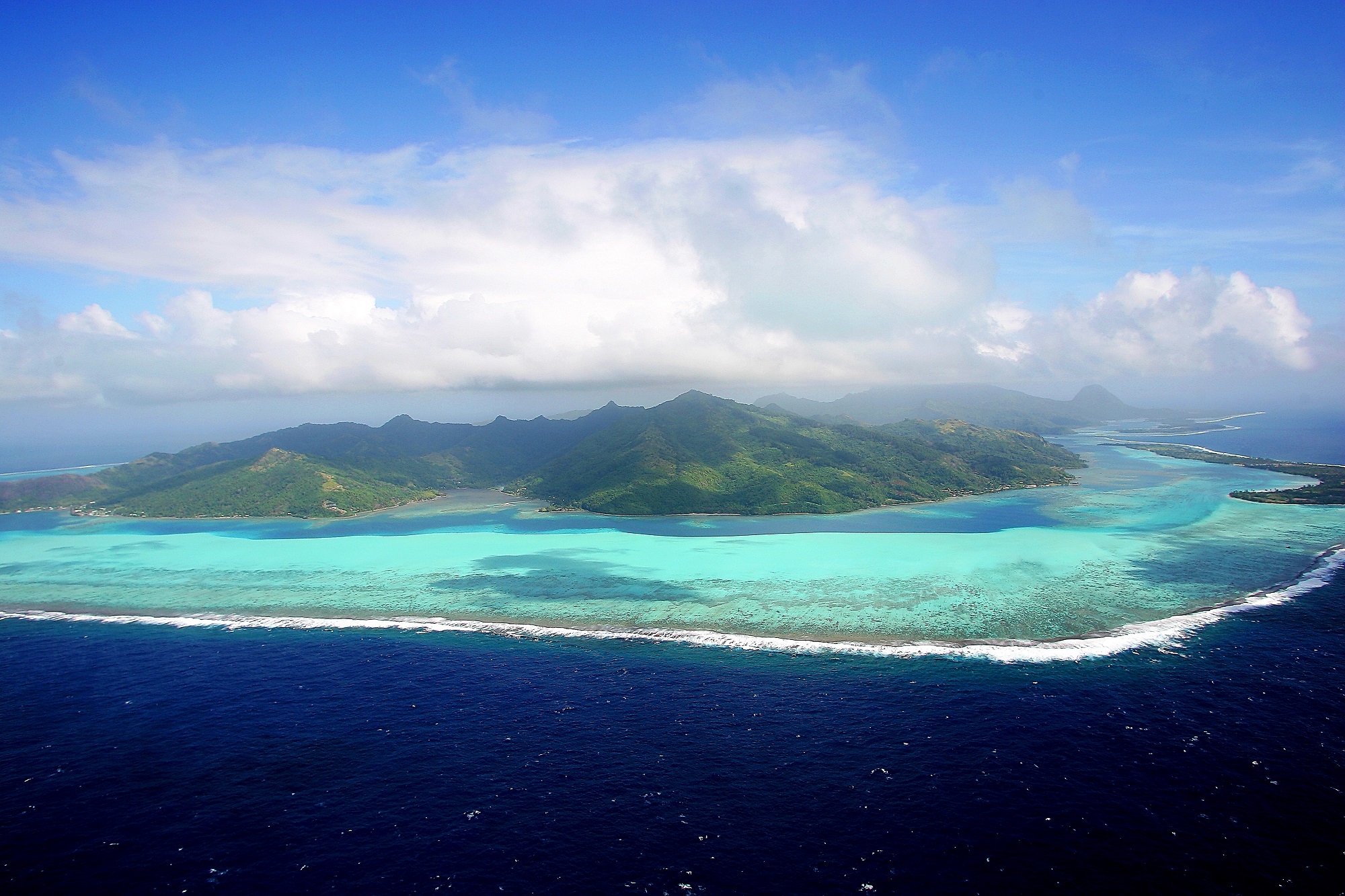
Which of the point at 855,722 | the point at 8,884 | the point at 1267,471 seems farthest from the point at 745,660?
the point at 1267,471

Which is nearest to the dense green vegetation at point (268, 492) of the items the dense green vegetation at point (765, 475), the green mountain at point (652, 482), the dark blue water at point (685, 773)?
the green mountain at point (652, 482)

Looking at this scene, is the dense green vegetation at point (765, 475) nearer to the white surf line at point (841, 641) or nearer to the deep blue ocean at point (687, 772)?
the white surf line at point (841, 641)

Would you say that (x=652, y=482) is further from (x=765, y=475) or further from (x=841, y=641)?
(x=841, y=641)

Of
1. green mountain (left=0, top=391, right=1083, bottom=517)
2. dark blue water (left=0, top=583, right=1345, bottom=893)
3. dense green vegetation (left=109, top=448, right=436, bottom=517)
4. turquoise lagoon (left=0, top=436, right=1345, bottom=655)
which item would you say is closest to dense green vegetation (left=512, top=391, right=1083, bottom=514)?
green mountain (left=0, top=391, right=1083, bottom=517)

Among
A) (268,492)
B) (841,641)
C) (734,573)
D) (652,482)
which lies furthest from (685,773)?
(268,492)

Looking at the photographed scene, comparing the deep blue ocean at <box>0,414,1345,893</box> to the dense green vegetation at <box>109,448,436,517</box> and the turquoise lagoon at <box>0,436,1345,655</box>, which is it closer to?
the turquoise lagoon at <box>0,436,1345,655</box>
